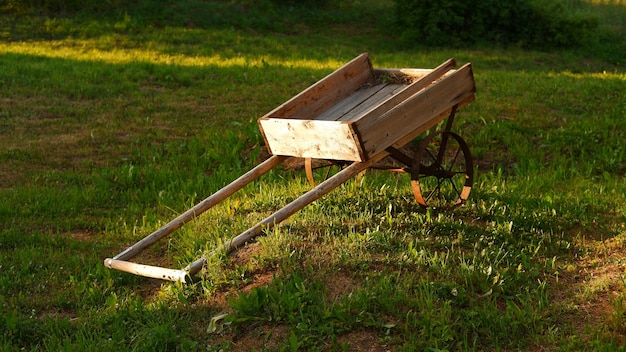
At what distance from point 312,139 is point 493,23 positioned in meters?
12.1

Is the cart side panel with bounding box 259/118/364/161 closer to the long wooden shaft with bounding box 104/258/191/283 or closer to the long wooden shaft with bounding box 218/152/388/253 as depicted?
the long wooden shaft with bounding box 218/152/388/253

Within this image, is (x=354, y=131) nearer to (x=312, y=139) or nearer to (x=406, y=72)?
(x=312, y=139)

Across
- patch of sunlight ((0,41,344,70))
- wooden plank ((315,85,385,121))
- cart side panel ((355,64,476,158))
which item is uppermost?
cart side panel ((355,64,476,158))

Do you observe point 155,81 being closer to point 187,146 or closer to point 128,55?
point 128,55

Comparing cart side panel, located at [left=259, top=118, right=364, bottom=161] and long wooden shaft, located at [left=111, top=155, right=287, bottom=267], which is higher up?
cart side panel, located at [left=259, top=118, right=364, bottom=161]

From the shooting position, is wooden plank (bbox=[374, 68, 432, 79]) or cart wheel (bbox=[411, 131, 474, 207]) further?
wooden plank (bbox=[374, 68, 432, 79])

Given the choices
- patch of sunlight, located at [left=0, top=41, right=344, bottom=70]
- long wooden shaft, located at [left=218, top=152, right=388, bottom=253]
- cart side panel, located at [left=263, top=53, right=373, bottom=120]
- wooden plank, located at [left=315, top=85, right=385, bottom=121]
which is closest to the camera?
long wooden shaft, located at [left=218, top=152, right=388, bottom=253]

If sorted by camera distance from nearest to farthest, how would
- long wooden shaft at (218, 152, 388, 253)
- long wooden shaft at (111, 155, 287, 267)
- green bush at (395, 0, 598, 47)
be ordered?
long wooden shaft at (218, 152, 388, 253), long wooden shaft at (111, 155, 287, 267), green bush at (395, 0, 598, 47)

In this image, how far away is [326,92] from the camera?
6766mm

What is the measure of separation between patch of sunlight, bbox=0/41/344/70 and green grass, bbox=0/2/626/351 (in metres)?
0.76

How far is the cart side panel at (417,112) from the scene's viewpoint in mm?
5492

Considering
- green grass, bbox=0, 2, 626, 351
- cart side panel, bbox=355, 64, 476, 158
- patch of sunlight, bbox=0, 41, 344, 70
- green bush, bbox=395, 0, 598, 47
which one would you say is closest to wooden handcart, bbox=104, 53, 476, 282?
cart side panel, bbox=355, 64, 476, 158

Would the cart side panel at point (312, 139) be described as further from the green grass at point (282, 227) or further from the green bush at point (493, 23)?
the green bush at point (493, 23)

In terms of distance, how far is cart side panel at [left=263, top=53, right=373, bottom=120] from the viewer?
6.42m
